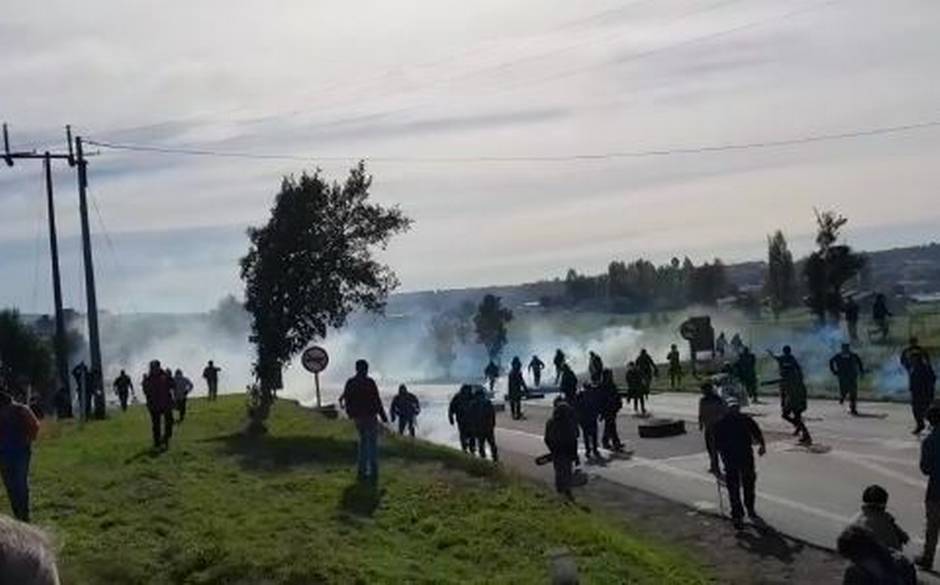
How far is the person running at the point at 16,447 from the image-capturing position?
14188 mm

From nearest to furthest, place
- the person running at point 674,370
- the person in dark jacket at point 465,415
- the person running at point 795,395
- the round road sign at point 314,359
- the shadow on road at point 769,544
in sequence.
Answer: the shadow on road at point 769,544 → the person running at point 795,395 → the person in dark jacket at point 465,415 → the round road sign at point 314,359 → the person running at point 674,370

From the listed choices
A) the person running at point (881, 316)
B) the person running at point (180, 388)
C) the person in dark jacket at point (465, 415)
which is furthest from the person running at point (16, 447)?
the person running at point (881, 316)

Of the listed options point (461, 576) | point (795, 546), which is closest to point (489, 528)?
point (461, 576)

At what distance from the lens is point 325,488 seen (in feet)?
59.3

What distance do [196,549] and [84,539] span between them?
5.10 ft

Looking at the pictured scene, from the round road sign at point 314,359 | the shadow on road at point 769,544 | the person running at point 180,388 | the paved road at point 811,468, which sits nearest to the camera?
the shadow on road at point 769,544

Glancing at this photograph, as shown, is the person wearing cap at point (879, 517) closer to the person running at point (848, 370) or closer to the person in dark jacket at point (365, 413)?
the person in dark jacket at point (365, 413)

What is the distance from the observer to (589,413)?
2616cm

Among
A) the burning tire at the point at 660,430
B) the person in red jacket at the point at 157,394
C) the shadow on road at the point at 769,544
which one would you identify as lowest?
the shadow on road at the point at 769,544

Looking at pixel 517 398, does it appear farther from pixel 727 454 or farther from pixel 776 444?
pixel 727 454

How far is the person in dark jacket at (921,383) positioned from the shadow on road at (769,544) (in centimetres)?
818

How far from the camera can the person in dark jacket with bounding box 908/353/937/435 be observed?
23641mm

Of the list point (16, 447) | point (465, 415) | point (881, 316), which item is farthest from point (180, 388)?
point (881, 316)

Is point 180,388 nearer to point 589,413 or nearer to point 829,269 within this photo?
point 589,413
